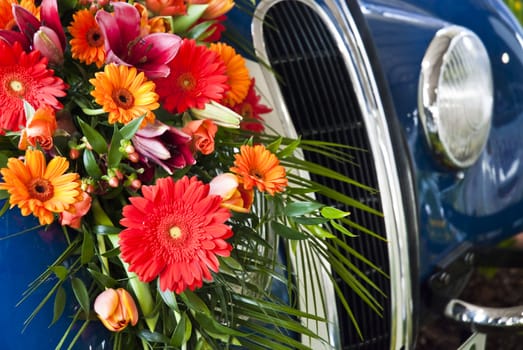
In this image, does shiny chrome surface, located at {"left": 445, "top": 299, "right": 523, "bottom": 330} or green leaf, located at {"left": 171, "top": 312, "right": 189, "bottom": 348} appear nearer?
green leaf, located at {"left": 171, "top": 312, "right": 189, "bottom": 348}

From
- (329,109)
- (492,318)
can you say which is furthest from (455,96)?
(492,318)

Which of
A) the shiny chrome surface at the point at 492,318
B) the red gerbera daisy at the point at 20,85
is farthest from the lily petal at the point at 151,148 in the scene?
the shiny chrome surface at the point at 492,318

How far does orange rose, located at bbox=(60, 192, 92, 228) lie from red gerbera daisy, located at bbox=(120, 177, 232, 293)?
0.09 meters

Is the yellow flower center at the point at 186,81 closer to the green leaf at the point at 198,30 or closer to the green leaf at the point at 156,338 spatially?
the green leaf at the point at 198,30

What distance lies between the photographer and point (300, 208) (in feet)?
3.55

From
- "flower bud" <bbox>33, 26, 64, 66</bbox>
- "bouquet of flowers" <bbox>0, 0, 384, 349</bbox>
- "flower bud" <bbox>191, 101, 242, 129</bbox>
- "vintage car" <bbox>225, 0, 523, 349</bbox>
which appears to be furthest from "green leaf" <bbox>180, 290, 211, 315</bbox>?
"vintage car" <bbox>225, 0, 523, 349</bbox>

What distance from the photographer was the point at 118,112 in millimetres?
984

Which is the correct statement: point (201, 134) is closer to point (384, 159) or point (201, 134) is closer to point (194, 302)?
point (194, 302)

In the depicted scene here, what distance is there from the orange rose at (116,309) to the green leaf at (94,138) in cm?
16

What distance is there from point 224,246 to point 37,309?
0.76 feet

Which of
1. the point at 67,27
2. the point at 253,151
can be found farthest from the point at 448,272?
the point at 67,27

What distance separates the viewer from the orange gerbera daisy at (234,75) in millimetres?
1208

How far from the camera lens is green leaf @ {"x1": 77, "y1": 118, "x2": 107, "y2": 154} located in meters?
1.01

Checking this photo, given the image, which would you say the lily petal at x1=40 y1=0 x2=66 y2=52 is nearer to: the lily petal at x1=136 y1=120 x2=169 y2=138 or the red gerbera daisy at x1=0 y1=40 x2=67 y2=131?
the red gerbera daisy at x1=0 y1=40 x2=67 y2=131
